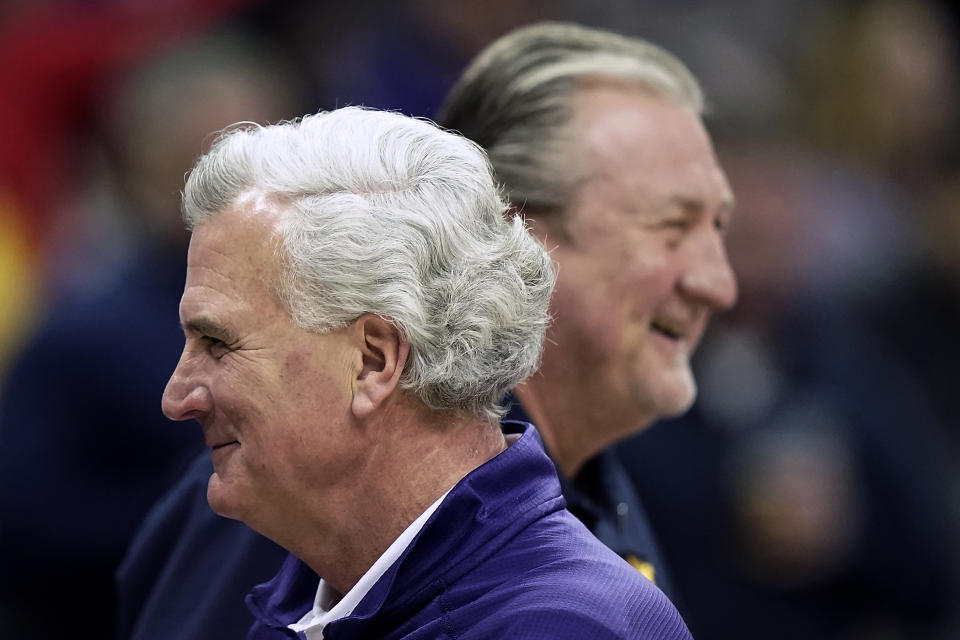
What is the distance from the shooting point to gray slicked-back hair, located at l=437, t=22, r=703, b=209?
3.19 metres

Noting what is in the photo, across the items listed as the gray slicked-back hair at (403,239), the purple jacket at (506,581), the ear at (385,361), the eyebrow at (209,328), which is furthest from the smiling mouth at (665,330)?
the eyebrow at (209,328)

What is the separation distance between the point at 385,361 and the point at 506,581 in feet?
1.21

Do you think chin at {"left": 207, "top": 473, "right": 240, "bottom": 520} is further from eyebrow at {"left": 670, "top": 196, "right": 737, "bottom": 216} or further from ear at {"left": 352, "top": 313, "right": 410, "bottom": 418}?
eyebrow at {"left": 670, "top": 196, "right": 737, "bottom": 216}

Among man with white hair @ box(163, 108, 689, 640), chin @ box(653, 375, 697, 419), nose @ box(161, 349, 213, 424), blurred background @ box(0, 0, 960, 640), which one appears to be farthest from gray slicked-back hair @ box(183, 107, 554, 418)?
blurred background @ box(0, 0, 960, 640)

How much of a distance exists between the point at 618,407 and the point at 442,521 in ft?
3.64

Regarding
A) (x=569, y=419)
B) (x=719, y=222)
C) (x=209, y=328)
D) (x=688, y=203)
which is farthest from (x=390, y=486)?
(x=719, y=222)

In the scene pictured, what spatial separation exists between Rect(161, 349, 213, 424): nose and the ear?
0.25 metres

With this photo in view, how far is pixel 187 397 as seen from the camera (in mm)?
2260

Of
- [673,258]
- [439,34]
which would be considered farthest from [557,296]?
[439,34]

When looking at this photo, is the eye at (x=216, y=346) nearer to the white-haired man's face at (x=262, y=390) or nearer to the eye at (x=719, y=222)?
the white-haired man's face at (x=262, y=390)

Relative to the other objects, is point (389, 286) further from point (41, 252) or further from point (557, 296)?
point (41, 252)

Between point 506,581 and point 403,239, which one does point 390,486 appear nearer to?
point 506,581

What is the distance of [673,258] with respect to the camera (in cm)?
321

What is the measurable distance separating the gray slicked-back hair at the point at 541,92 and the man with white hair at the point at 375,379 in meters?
0.89
